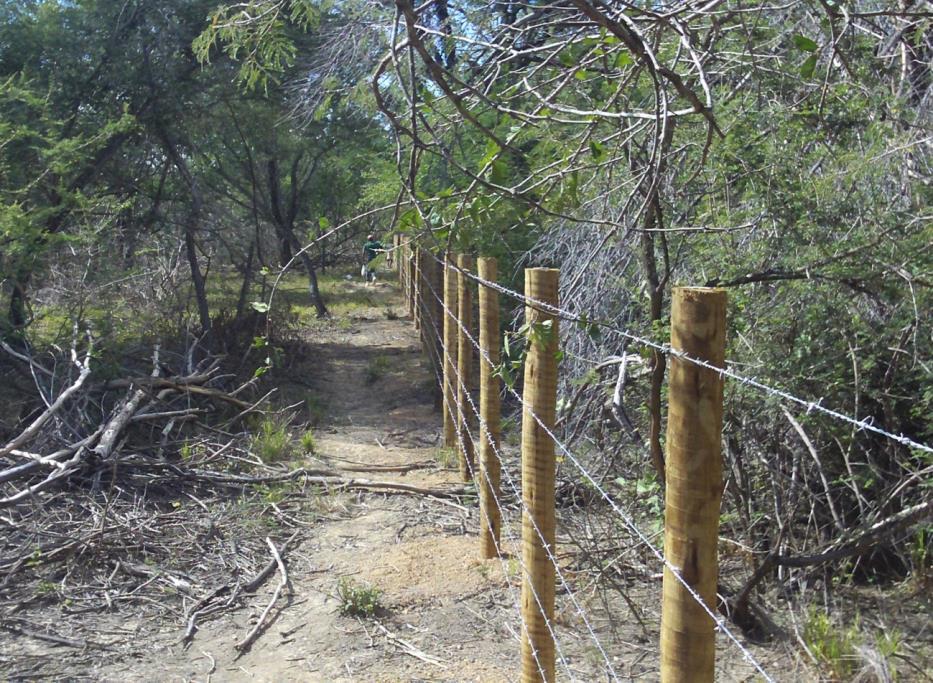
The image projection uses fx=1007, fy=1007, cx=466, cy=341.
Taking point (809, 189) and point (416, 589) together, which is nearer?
point (809, 189)

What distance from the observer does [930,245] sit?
15.0 feet

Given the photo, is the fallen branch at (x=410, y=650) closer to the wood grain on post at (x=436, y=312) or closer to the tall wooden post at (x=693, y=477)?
the tall wooden post at (x=693, y=477)

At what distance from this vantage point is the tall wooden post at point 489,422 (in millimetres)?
6195

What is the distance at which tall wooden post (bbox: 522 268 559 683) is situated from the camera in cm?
416

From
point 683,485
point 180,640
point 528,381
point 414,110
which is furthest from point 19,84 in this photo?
point 683,485

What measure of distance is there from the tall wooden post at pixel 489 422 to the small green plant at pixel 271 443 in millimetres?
2732

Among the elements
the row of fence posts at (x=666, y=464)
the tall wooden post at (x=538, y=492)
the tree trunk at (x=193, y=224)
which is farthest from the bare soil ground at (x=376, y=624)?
the tree trunk at (x=193, y=224)

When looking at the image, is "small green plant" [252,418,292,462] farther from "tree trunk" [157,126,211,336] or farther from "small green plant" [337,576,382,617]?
"tree trunk" [157,126,211,336]

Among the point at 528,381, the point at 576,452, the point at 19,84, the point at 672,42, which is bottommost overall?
the point at 576,452

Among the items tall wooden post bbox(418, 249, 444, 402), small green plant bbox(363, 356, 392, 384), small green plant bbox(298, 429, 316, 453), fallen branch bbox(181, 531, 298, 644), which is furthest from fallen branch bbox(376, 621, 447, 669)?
small green plant bbox(363, 356, 392, 384)

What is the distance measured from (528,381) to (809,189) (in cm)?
178

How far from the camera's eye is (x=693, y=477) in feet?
7.61

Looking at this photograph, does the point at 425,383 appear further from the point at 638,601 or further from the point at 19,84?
the point at 638,601

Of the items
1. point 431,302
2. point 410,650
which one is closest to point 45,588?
point 410,650
